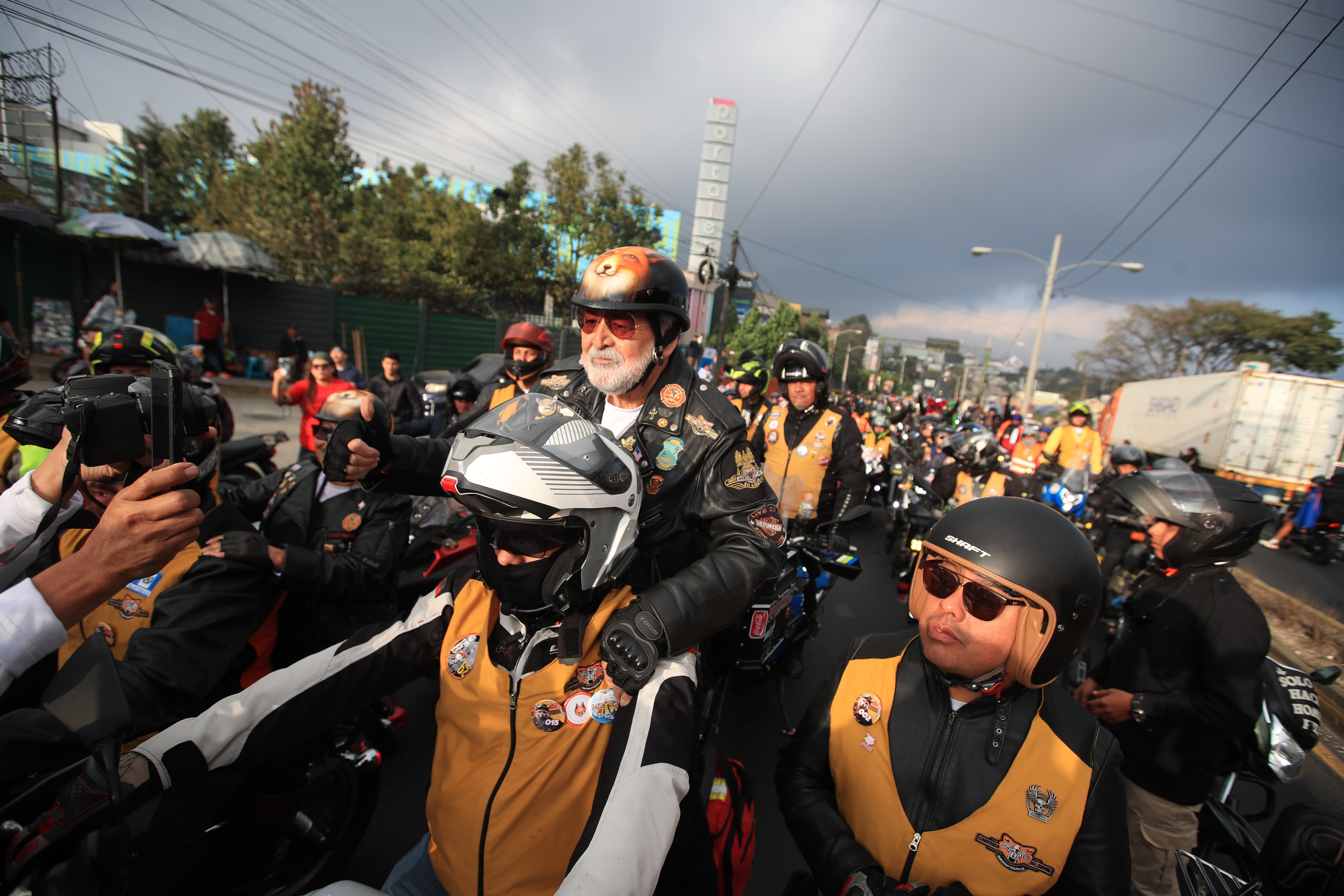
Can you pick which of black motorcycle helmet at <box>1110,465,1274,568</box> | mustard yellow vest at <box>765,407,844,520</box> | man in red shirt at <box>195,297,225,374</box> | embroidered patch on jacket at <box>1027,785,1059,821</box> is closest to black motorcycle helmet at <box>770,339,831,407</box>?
mustard yellow vest at <box>765,407,844,520</box>

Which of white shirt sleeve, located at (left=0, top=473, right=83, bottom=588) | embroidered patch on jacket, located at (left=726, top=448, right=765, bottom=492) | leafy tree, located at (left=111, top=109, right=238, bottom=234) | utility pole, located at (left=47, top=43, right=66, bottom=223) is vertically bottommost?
white shirt sleeve, located at (left=0, top=473, right=83, bottom=588)

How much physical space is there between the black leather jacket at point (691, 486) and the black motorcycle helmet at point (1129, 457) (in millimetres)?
6596

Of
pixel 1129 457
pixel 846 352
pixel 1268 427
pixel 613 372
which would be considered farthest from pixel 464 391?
pixel 846 352

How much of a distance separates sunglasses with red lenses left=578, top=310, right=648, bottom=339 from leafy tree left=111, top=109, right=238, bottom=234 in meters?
32.4

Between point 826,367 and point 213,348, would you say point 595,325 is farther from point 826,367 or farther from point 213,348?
point 213,348

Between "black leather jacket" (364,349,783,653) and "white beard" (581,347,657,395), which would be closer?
"black leather jacket" (364,349,783,653)

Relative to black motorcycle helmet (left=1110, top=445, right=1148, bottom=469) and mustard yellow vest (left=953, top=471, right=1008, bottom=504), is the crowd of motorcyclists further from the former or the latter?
black motorcycle helmet (left=1110, top=445, right=1148, bottom=469)

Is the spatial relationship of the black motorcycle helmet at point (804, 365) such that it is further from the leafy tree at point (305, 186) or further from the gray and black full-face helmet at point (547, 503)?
the leafy tree at point (305, 186)

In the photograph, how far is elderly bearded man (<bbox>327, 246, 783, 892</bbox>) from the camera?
1.78 m

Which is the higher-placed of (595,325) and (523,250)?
(523,250)

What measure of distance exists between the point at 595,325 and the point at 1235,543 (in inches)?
118

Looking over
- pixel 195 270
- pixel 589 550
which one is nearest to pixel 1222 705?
pixel 589 550

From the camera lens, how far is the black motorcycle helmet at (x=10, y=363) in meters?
2.88

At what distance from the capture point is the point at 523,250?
861 inches
